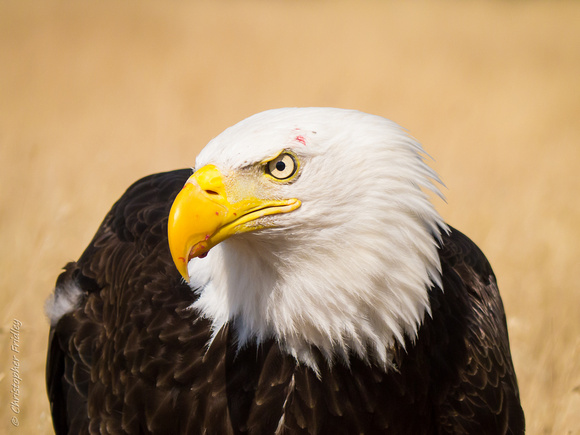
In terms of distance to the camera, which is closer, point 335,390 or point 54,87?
point 335,390

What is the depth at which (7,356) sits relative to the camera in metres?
4.41

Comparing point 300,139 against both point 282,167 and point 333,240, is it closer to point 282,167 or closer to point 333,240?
point 282,167

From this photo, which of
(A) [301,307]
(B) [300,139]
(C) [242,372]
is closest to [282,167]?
(B) [300,139]

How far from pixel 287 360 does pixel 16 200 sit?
5939 mm

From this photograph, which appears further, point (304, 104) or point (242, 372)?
point (304, 104)

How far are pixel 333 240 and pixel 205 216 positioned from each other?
492 millimetres

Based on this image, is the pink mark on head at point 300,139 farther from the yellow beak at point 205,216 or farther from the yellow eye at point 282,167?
the yellow beak at point 205,216

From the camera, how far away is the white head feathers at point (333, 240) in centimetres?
224

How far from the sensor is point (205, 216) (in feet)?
6.95

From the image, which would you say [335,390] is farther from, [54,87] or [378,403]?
[54,87]

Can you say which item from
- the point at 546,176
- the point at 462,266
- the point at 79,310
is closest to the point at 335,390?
the point at 462,266

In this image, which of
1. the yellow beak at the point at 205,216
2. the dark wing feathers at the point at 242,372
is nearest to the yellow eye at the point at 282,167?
the yellow beak at the point at 205,216

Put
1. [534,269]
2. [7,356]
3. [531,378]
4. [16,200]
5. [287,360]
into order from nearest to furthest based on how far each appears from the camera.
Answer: [287,360]
[7,356]
[531,378]
[534,269]
[16,200]

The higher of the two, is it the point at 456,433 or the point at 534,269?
the point at 534,269
